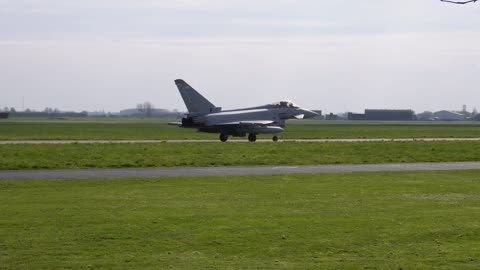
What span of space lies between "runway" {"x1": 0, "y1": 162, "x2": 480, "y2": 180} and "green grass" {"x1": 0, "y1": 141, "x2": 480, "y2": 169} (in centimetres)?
192

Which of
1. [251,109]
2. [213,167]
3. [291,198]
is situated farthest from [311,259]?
[251,109]

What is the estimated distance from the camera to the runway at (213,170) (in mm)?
26875

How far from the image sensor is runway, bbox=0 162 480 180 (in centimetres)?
2688

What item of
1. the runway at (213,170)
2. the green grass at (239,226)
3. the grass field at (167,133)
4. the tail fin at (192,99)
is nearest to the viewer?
the green grass at (239,226)

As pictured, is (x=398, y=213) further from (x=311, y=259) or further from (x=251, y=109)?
(x=251, y=109)

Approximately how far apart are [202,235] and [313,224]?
250cm

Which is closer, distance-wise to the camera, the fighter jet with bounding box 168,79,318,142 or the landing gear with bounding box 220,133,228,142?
the fighter jet with bounding box 168,79,318,142

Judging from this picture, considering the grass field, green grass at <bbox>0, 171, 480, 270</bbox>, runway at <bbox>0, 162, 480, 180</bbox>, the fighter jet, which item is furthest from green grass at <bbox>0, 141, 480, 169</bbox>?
the grass field

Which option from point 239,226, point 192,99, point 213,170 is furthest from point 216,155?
point 239,226

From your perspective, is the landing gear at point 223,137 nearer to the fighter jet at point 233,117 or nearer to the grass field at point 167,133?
the fighter jet at point 233,117

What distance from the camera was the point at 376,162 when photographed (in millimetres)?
35000

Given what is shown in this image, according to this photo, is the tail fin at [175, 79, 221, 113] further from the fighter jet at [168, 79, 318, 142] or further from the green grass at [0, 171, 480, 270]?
the green grass at [0, 171, 480, 270]

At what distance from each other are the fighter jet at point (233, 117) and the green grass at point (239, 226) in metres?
30.5

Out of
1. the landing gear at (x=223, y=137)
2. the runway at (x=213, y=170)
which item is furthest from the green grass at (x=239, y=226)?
the landing gear at (x=223, y=137)
